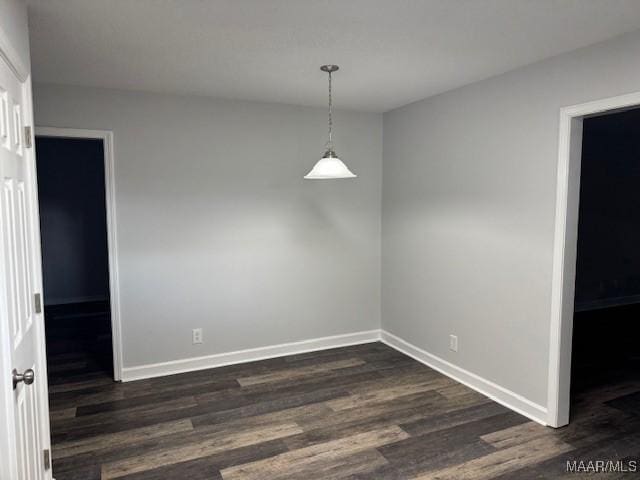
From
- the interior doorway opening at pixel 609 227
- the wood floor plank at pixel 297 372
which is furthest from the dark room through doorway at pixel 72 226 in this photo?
the interior doorway opening at pixel 609 227

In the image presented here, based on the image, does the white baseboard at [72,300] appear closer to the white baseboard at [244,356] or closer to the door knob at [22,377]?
the white baseboard at [244,356]

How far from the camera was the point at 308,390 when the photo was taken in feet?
12.2

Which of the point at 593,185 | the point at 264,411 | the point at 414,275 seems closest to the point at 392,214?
the point at 414,275

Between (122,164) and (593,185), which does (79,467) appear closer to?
(122,164)

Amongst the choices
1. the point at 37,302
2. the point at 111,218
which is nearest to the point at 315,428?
the point at 37,302

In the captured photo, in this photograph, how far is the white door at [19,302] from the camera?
5.24 ft

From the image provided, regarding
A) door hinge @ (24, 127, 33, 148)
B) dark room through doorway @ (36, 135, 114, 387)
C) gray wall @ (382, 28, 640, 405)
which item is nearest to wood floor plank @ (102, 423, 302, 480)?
gray wall @ (382, 28, 640, 405)

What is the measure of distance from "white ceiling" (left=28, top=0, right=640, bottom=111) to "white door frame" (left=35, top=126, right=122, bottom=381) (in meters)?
0.39

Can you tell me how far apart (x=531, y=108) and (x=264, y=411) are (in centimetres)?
291

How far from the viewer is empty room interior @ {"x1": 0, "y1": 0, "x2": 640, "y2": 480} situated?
2.29 m

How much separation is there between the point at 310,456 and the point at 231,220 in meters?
2.23

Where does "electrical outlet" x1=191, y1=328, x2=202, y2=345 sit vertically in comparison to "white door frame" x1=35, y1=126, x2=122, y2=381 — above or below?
below

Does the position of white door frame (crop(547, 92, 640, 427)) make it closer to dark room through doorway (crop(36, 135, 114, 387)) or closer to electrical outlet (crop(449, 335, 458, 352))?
electrical outlet (crop(449, 335, 458, 352))

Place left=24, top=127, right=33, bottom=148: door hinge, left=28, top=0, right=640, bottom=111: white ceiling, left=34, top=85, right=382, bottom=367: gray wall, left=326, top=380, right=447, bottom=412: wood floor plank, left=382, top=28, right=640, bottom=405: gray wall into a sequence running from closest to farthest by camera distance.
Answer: left=24, top=127, right=33, bottom=148: door hinge, left=28, top=0, right=640, bottom=111: white ceiling, left=382, top=28, right=640, bottom=405: gray wall, left=326, top=380, right=447, bottom=412: wood floor plank, left=34, top=85, right=382, bottom=367: gray wall
